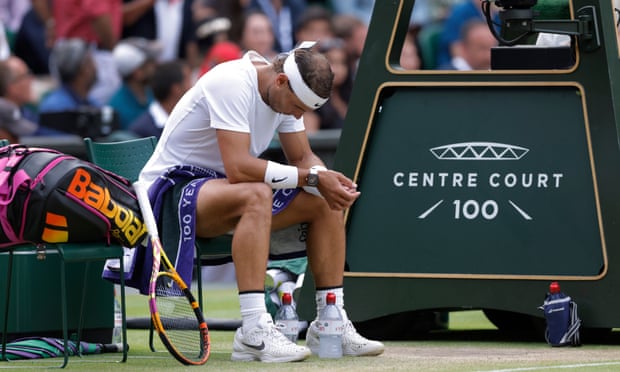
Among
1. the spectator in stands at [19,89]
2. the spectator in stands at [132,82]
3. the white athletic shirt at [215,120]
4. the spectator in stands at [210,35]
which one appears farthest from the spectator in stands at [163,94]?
the white athletic shirt at [215,120]

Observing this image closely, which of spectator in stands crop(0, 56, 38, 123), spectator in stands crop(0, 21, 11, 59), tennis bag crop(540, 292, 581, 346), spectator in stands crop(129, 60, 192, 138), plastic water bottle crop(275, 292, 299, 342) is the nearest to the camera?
plastic water bottle crop(275, 292, 299, 342)

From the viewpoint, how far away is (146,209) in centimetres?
659

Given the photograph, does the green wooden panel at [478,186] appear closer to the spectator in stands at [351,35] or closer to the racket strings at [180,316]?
the racket strings at [180,316]

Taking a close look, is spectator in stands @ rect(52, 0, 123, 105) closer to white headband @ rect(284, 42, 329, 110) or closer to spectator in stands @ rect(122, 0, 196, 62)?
spectator in stands @ rect(122, 0, 196, 62)

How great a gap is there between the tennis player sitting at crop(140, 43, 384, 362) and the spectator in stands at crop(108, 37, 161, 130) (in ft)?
21.7

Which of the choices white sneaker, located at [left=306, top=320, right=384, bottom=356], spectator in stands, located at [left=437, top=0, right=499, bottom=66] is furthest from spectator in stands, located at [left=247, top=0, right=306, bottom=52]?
white sneaker, located at [left=306, top=320, right=384, bottom=356]

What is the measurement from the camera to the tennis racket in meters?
6.37

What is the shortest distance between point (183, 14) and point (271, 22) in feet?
3.17

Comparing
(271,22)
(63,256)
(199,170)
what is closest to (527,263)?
(199,170)

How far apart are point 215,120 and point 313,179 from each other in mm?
534

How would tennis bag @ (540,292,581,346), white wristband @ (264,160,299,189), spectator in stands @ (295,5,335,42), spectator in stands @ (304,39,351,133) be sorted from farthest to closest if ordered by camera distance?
spectator in stands @ (295,5,335,42), spectator in stands @ (304,39,351,133), tennis bag @ (540,292,581,346), white wristband @ (264,160,299,189)

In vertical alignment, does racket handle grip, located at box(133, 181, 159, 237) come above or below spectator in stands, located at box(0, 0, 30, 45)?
below

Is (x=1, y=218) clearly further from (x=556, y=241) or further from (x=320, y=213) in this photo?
(x=556, y=241)

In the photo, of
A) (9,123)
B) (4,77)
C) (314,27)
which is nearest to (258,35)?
(314,27)
